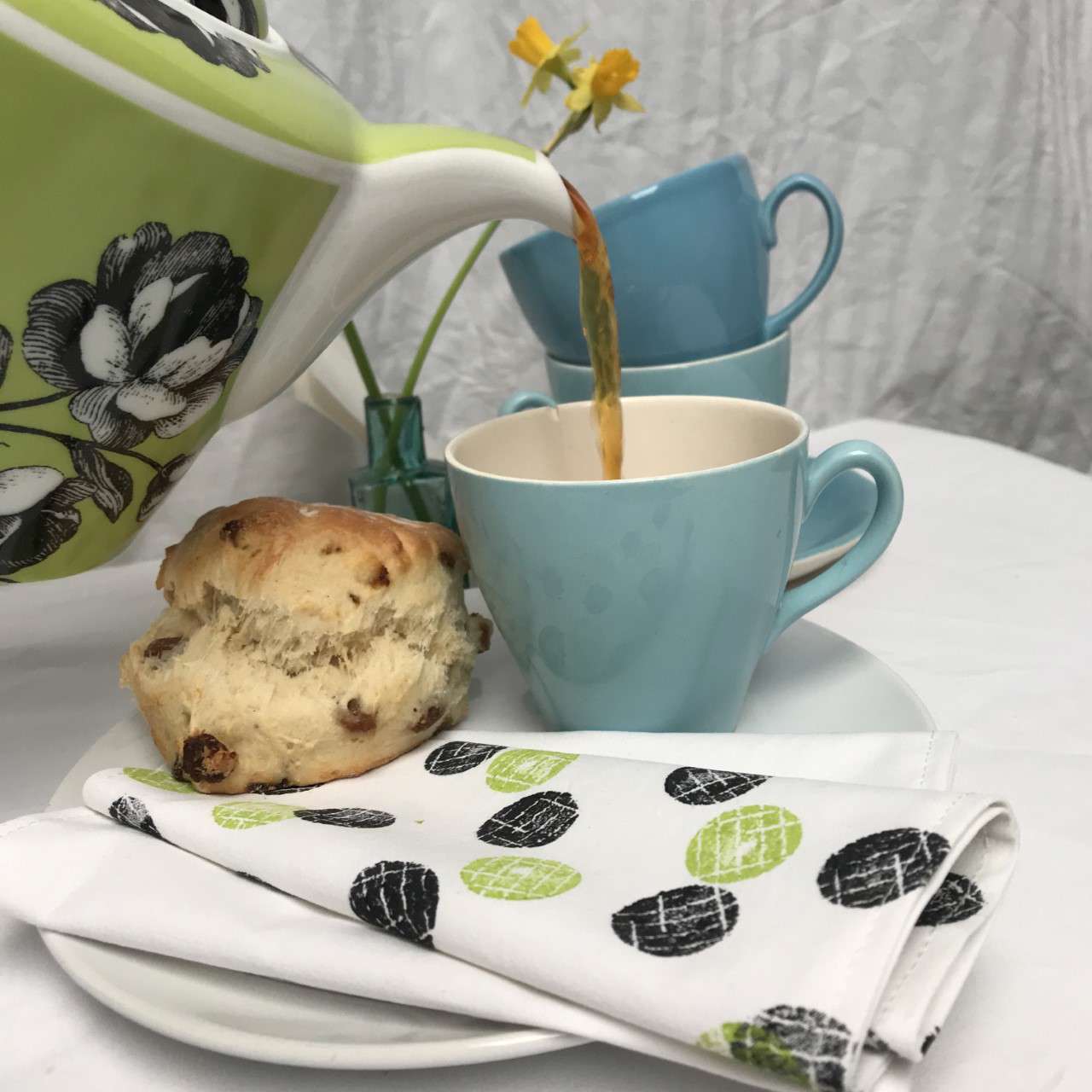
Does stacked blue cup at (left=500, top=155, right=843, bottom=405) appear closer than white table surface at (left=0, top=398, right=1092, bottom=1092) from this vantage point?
No

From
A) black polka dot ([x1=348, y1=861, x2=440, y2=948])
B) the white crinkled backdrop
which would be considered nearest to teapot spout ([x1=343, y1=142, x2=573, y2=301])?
black polka dot ([x1=348, y1=861, x2=440, y2=948])

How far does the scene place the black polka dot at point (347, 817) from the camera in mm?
374

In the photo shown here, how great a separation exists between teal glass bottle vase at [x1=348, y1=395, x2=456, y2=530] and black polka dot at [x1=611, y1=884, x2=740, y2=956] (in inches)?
16.4

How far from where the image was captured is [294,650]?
423 mm

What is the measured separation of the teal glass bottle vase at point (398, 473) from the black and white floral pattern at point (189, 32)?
0.34 meters

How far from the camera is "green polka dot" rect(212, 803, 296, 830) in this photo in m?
0.37

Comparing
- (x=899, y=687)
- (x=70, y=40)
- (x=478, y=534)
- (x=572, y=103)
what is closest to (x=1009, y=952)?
(x=899, y=687)

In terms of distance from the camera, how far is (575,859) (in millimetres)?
336

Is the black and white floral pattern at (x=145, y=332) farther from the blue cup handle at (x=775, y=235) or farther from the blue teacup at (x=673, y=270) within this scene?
the blue cup handle at (x=775, y=235)

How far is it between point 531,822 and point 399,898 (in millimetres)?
56

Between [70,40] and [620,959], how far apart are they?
274mm

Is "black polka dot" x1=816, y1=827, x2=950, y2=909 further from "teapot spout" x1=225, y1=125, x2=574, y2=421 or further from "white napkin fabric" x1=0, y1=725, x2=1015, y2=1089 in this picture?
"teapot spout" x1=225, y1=125, x2=574, y2=421

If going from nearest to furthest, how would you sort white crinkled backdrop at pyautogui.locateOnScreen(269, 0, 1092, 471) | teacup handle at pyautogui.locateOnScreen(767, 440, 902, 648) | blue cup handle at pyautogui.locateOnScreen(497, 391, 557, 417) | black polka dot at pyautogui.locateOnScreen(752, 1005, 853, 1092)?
black polka dot at pyautogui.locateOnScreen(752, 1005, 853, 1092)
teacup handle at pyautogui.locateOnScreen(767, 440, 902, 648)
blue cup handle at pyautogui.locateOnScreen(497, 391, 557, 417)
white crinkled backdrop at pyautogui.locateOnScreen(269, 0, 1092, 471)

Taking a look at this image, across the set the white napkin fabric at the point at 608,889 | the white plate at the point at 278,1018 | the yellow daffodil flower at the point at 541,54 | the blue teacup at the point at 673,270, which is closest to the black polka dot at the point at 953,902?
the white napkin fabric at the point at 608,889
